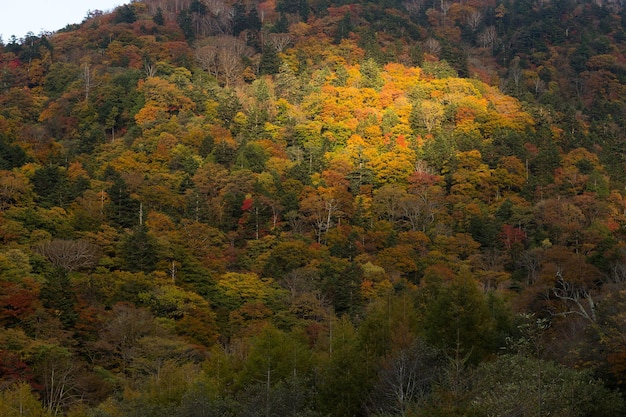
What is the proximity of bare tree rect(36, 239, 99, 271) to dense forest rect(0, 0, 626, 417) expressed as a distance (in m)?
0.12

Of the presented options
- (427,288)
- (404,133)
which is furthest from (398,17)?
(427,288)

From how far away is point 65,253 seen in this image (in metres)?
42.2

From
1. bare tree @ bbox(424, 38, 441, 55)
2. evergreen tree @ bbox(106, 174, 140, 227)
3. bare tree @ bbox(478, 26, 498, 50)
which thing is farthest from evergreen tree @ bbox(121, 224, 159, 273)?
bare tree @ bbox(478, 26, 498, 50)

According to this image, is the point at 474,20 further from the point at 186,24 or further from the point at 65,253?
the point at 65,253

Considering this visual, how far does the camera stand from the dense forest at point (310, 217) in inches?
1038

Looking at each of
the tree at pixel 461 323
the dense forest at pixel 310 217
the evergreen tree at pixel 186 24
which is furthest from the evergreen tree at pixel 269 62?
the tree at pixel 461 323

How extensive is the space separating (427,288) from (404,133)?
100ft

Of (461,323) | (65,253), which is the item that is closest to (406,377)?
(461,323)

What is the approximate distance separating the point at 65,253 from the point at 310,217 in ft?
56.4

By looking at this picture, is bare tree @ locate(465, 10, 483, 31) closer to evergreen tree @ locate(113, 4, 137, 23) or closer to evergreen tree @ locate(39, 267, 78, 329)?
evergreen tree @ locate(113, 4, 137, 23)

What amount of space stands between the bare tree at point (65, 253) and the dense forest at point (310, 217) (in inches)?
4.9

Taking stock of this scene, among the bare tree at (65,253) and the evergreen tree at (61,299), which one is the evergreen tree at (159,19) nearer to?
the bare tree at (65,253)

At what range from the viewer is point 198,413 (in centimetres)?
2188

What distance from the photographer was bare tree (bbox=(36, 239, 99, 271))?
138ft
